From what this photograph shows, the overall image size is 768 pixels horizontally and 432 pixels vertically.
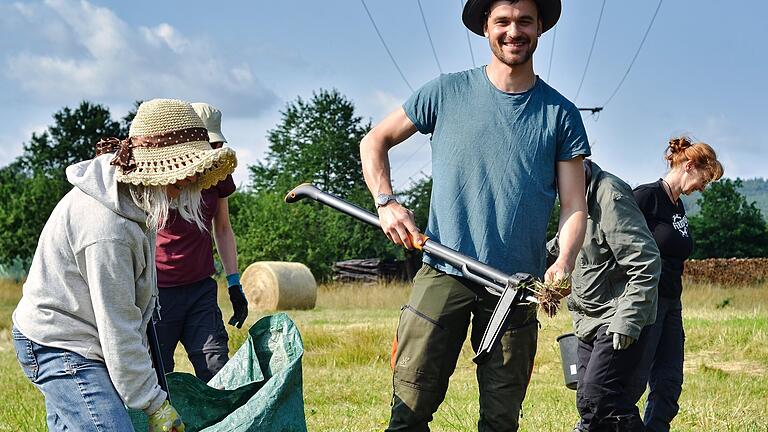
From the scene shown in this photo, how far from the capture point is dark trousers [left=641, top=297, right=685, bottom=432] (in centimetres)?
548

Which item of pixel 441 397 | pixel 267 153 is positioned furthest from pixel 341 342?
pixel 267 153

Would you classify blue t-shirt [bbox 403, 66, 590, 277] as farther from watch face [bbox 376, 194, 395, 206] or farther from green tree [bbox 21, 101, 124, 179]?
green tree [bbox 21, 101, 124, 179]

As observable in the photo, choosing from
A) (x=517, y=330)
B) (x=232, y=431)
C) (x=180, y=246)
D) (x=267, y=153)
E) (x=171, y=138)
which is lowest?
(x=232, y=431)

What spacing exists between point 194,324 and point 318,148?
43705 millimetres

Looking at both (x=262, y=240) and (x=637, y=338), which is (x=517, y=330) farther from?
(x=262, y=240)

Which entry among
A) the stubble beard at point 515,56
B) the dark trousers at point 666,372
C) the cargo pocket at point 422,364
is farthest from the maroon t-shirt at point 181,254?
the dark trousers at point 666,372

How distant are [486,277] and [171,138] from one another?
3.84ft

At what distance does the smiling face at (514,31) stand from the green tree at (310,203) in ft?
93.1

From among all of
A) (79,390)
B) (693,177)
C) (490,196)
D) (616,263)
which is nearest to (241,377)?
(79,390)

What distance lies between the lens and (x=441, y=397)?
384 centimetres

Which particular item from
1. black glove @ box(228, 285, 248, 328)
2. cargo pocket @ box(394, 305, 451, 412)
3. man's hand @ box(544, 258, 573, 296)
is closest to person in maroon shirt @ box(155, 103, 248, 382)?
black glove @ box(228, 285, 248, 328)

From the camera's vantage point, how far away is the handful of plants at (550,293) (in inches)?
135

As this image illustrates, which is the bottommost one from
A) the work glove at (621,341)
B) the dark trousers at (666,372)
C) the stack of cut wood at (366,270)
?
the stack of cut wood at (366,270)

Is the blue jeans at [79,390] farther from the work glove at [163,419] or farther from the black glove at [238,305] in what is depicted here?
the black glove at [238,305]
